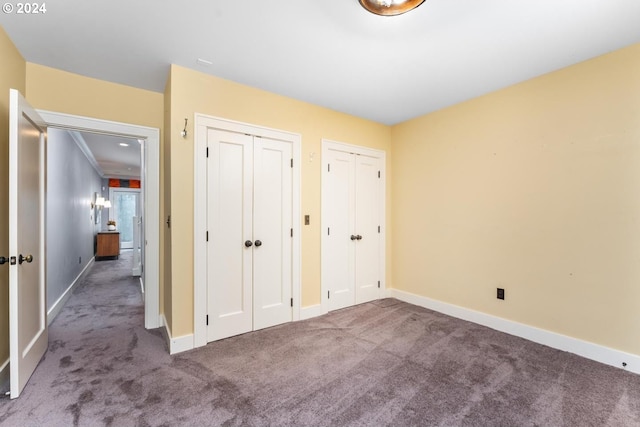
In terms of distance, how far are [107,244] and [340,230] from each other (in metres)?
7.08

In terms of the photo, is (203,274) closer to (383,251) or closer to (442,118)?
(383,251)

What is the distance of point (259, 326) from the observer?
290 centimetres

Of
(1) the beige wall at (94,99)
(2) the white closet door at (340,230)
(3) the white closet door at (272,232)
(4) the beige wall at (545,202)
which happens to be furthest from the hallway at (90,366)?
(4) the beige wall at (545,202)

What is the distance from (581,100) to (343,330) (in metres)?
3.08

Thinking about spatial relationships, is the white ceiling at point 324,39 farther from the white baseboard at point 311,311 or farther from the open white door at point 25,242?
the white baseboard at point 311,311

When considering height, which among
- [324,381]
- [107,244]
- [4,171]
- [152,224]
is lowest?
[324,381]

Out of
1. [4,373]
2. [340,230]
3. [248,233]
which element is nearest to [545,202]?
[340,230]

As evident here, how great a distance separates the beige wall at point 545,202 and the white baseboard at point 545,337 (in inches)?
2.4

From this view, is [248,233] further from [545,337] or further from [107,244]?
[107,244]

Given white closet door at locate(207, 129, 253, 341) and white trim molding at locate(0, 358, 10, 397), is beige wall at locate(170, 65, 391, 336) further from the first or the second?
white trim molding at locate(0, 358, 10, 397)

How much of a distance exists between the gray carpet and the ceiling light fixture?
2499 mm

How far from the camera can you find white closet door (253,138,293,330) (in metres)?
2.91

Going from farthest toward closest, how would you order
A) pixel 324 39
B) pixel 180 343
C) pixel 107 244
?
pixel 107 244 < pixel 180 343 < pixel 324 39

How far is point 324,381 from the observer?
201 cm
